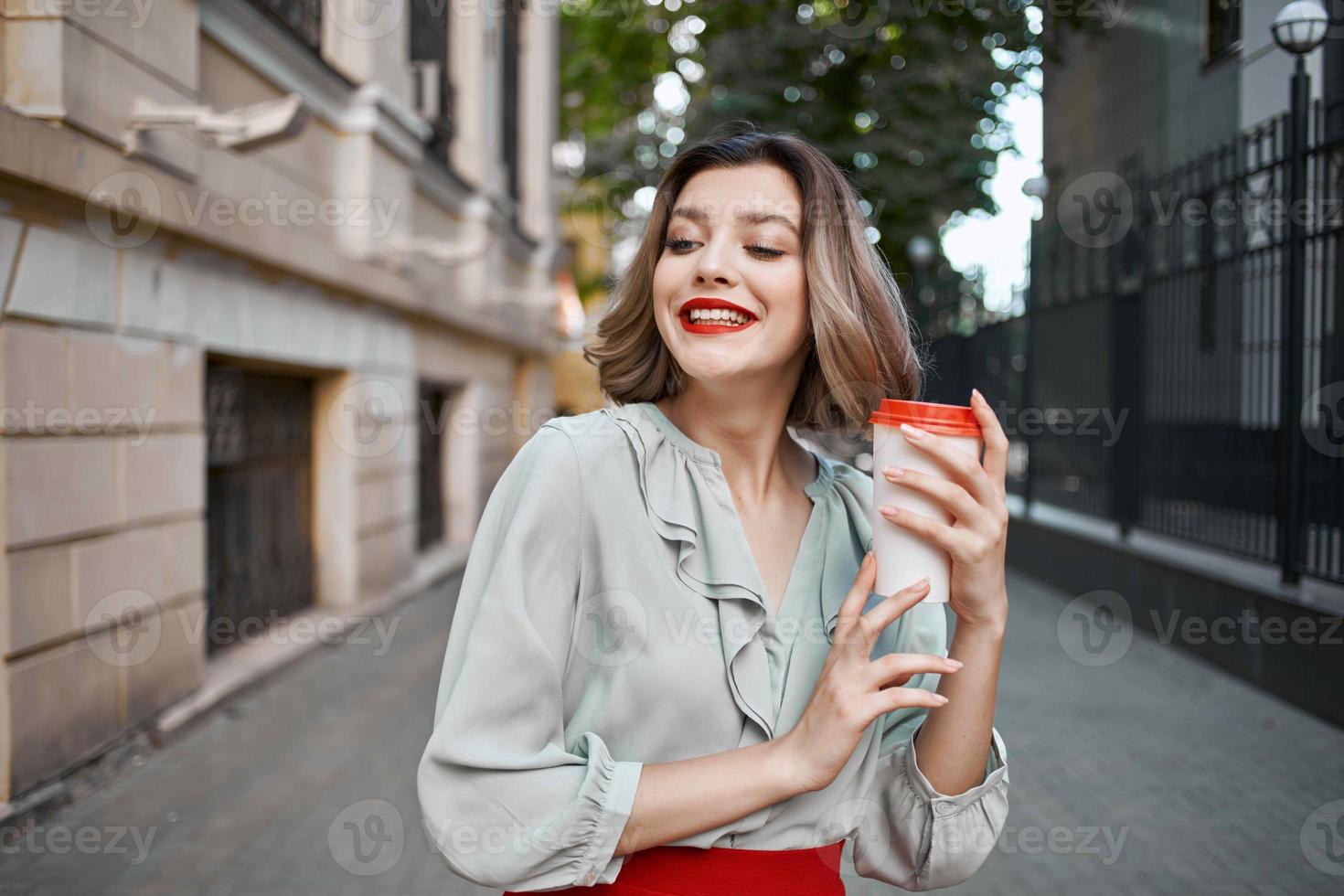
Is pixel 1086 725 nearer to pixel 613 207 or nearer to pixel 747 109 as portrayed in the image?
pixel 747 109

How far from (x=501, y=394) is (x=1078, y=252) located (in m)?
8.78

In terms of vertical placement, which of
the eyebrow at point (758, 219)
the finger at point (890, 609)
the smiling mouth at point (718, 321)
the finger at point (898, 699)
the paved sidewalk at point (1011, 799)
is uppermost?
the eyebrow at point (758, 219)

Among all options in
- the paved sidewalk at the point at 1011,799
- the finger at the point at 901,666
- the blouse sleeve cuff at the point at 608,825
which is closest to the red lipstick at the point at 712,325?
the finger at the point at 901,666

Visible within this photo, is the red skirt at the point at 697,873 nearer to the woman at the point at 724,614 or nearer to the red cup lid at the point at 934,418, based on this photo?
the woman at the point at 724,614

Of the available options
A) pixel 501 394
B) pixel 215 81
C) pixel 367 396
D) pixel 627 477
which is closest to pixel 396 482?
pixel 367 396

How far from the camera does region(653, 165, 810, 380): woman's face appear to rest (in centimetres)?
159

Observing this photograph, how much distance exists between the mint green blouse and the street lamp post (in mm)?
4869

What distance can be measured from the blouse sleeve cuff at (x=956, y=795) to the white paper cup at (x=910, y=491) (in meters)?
0.35

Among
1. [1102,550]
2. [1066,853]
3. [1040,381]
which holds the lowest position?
[1066,853]

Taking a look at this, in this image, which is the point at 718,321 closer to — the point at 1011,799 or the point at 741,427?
the point at 741,427

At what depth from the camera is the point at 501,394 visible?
15.4 meters

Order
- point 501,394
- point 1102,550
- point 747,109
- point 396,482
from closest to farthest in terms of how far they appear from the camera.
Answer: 1. point 1102,550
2. point 396,482
3. point 747,109
4. point 501,394

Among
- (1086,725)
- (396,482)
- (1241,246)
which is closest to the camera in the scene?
(1086,725)

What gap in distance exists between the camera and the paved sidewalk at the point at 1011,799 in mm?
3773
